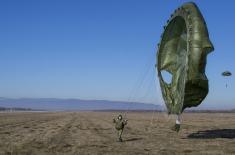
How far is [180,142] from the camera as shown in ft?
87.3

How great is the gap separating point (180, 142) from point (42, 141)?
8776 mm

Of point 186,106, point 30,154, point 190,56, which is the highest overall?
point 190,56

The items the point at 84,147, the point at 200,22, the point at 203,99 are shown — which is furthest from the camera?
the point at 84,147

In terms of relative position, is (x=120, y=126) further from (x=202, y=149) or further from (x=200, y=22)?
(x=200, y=22)

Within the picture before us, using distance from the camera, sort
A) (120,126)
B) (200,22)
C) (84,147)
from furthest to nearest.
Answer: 1. (120,126)
2. (84,147)
3. (200,22)

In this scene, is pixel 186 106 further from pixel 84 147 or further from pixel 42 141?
pixel 42 141

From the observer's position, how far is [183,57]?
24.0 meters

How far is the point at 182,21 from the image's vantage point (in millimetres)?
23672

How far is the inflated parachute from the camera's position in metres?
21.1

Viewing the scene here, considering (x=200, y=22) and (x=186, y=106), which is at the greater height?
(x=200, y=22)

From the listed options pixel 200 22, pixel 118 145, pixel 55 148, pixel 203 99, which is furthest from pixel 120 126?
pixel 200 22

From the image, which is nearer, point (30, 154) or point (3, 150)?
point (30, 154)

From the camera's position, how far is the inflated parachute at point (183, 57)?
69.1 feet

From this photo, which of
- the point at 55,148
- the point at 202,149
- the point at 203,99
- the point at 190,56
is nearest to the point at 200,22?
the point at 190,56
